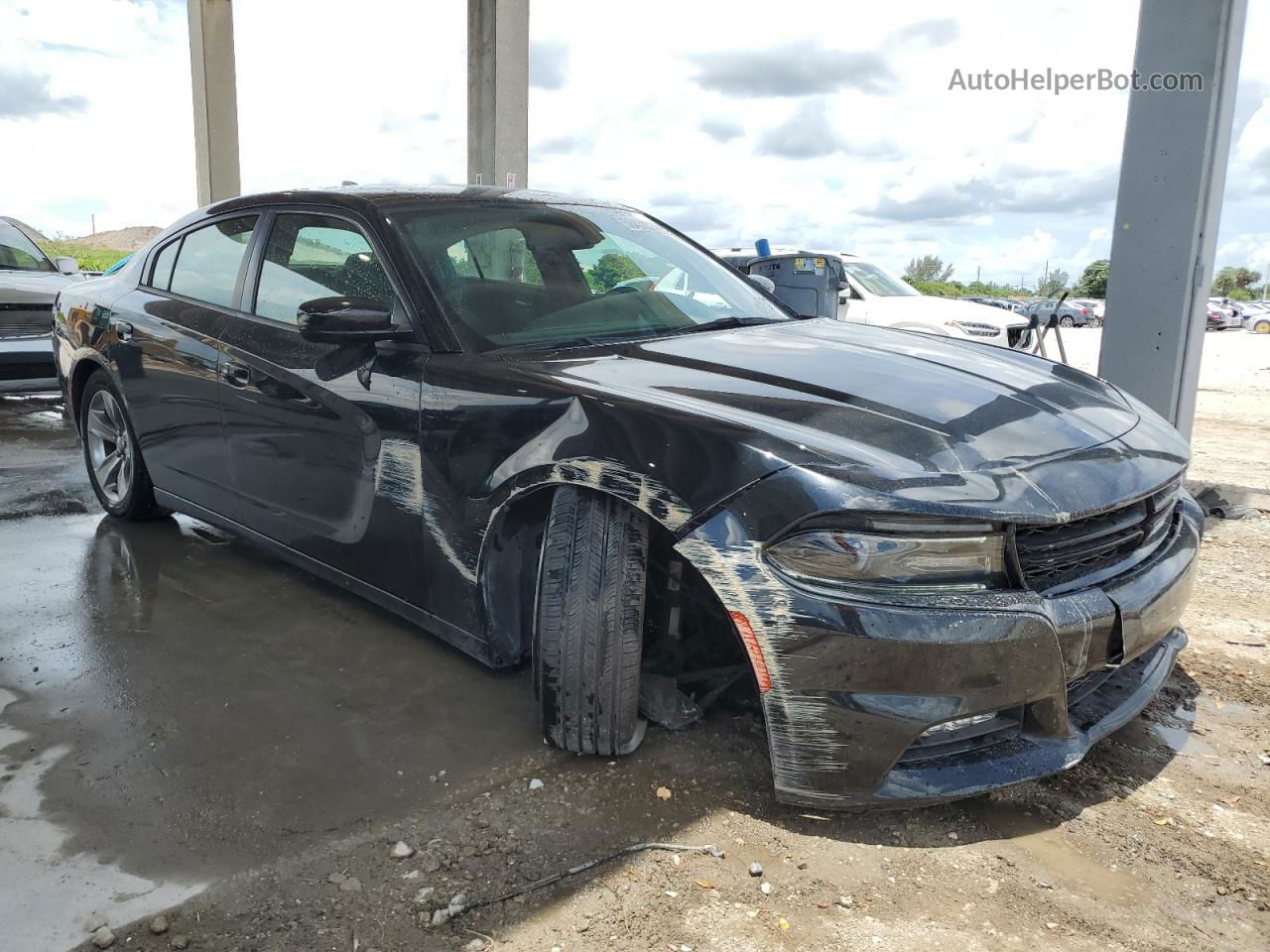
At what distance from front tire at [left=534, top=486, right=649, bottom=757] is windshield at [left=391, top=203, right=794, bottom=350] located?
0.65 metres

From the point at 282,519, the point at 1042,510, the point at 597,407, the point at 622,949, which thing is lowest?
the point at 622,949

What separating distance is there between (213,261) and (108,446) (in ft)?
4.53

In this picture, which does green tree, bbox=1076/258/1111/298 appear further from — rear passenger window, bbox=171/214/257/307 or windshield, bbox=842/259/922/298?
rear passenger window, bbox=171/214/257/307

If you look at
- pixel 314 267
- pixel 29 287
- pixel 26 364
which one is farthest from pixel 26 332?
pixel 314 267

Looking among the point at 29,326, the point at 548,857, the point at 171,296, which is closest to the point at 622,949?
the point at 548,857

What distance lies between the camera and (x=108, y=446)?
15.1ft

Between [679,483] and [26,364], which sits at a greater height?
[679,483]

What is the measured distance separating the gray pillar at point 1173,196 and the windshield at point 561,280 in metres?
3.10

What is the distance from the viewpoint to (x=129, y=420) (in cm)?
422

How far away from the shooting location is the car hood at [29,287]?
7.73m

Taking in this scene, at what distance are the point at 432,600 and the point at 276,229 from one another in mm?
1499

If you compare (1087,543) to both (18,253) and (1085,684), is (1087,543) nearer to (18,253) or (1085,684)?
(1085,684)

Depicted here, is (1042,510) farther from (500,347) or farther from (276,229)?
(276,229)

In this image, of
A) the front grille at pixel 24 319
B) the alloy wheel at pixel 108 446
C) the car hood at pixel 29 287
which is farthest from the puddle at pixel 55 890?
the car hood at pixel 29 287
